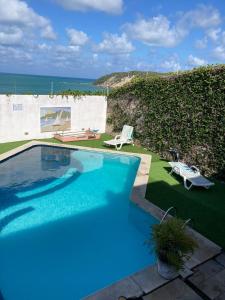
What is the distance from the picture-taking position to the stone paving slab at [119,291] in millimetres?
4168

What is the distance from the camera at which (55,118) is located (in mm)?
15492

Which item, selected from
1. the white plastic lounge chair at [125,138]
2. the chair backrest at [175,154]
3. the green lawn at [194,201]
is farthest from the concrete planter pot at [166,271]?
the white plastic lounge chair at [125,138]

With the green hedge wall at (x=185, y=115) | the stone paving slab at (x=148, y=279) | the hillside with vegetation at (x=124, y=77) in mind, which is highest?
the hillside with vegetation at (x=124, y=77)

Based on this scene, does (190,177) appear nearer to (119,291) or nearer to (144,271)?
(144,271)

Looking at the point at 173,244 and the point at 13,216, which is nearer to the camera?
the point at 173,244

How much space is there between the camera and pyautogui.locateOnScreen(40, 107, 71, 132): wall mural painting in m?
15.1

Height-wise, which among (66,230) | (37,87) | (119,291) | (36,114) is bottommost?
(66,230)

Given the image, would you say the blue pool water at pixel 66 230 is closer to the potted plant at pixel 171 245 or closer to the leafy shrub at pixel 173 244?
the potted plant at pixel 171 245

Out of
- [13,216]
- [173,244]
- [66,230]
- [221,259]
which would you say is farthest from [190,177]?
[13,216]

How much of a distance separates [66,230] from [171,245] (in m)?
3.15

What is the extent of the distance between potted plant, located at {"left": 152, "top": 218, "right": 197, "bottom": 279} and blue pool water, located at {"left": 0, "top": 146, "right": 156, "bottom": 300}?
1004 mm

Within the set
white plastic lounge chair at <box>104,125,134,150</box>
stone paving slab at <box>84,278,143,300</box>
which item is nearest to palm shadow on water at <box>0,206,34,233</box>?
stone paving slab at <box>84,278,143,300</box>

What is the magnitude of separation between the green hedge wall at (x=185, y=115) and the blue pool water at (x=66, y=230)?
8.86 ft

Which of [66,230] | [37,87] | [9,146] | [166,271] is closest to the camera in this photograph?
[166,271]
